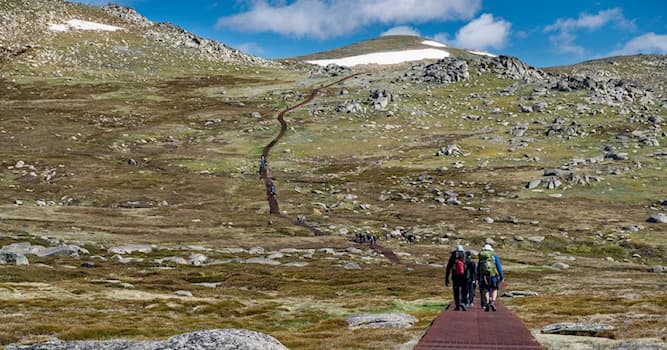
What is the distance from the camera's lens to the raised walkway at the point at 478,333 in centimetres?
2117

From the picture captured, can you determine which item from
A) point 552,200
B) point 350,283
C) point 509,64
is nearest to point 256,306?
point 350,283

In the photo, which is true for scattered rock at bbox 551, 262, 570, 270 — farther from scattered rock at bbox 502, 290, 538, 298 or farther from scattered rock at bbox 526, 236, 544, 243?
scattered rock at bbox 502, 290, 538, 298

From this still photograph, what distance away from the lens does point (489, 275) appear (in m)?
29.6

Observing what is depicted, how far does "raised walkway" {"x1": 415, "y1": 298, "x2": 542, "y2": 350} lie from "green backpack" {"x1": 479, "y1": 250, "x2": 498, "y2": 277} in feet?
6.83

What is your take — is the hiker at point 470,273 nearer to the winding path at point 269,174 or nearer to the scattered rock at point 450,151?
the winding path at point 269,174

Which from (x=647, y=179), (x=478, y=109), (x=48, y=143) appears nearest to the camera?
(x=647, y=179)

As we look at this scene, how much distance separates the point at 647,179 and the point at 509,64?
9980 cm

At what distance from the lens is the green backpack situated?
29609mm

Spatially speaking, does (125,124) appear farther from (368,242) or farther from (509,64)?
(509,64)

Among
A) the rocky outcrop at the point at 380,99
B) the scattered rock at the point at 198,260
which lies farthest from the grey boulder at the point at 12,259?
the rocky outcrop at the point at 380,99

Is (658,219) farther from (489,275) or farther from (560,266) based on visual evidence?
(489,275)

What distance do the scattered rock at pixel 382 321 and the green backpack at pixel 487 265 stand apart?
502 centimetres

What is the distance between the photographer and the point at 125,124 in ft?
478

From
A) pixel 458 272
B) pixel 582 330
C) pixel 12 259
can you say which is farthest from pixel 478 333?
pixel 12 259
